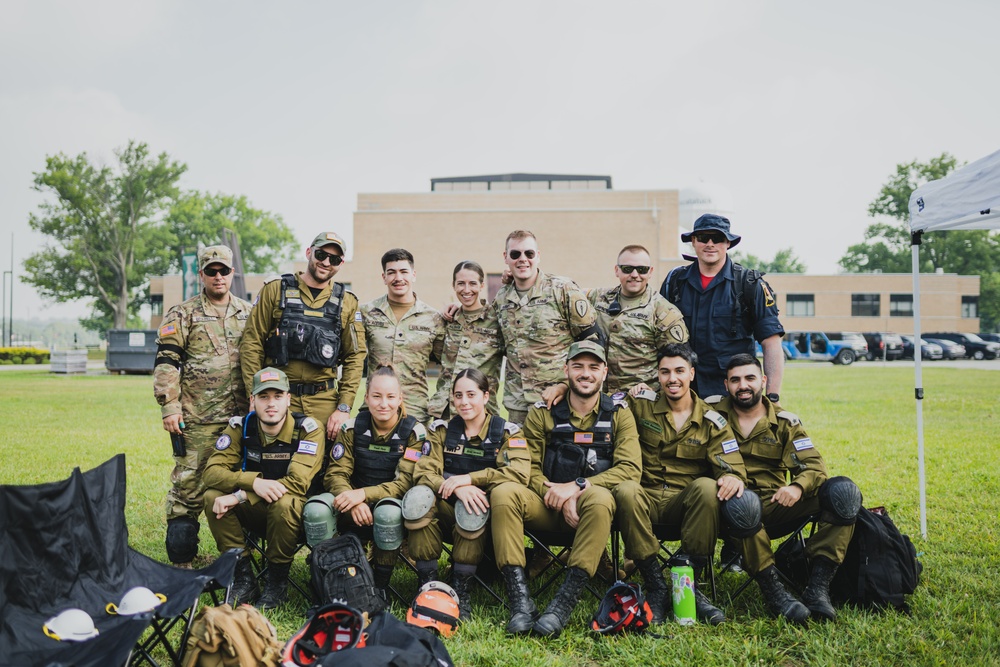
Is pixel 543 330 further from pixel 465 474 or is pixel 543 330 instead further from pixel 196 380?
pixel 196 380

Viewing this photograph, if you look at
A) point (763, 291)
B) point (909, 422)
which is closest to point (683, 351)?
point (763, 291)

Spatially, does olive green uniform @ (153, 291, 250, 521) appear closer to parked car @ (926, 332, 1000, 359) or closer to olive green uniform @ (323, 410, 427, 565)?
olive green uniform @ (323, 410, 427, 565)

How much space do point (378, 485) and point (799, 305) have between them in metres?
50.5

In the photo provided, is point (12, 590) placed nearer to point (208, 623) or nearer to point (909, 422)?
point (208, 623)

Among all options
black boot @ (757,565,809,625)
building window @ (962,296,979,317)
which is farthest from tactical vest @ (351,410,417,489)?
building window @ (962,296,979,317)

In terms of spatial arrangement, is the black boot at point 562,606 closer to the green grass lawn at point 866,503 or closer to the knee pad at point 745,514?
the green grass lawn at point 866,503

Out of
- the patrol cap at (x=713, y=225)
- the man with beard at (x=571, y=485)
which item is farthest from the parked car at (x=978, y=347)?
the man with beard at (x=571, y=485)

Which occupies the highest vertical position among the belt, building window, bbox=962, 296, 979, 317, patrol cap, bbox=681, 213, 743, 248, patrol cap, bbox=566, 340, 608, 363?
building window, bbox=962, 296, 979, 317

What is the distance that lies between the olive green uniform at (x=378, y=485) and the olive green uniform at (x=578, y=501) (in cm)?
66

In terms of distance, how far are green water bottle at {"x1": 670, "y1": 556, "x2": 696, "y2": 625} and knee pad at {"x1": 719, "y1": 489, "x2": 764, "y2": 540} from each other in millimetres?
341

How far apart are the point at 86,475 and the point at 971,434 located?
11.3m

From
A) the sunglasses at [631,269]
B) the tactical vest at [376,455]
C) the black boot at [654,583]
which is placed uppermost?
the sunglasses at [631,269]

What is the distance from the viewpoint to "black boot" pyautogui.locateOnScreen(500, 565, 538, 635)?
3.73m

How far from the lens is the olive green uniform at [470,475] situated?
13.4 ft
